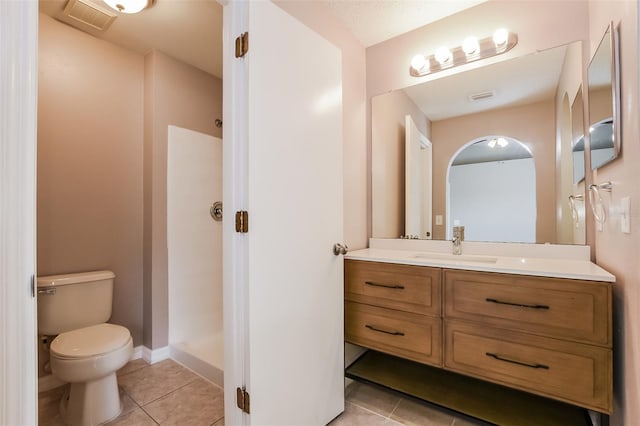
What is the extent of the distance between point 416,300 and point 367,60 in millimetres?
1835

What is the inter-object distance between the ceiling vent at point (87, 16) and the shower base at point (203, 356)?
238 centimetres

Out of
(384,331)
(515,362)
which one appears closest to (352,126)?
(384,331)

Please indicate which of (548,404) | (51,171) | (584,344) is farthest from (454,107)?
(51,171)

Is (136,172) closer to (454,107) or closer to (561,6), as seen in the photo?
(454,107)

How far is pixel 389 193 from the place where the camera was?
2.25m

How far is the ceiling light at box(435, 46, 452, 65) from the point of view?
1.98 m

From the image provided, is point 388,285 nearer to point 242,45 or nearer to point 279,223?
point 279,223

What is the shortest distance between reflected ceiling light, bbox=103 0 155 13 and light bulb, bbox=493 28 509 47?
2081 millimetres

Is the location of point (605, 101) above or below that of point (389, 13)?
below

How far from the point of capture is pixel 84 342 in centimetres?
168

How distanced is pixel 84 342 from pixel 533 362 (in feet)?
7.43

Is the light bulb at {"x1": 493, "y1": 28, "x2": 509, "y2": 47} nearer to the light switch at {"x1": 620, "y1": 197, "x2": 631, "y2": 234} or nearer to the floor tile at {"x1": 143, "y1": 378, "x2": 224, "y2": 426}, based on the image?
the light switch at {"x1": 620, "y1": 197, "x2": 631, "y2": 234}

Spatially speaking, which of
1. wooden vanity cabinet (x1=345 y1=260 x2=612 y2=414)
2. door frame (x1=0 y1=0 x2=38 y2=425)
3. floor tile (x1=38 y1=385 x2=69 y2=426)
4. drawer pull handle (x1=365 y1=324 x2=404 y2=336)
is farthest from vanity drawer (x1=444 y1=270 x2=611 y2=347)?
floor tile (x1=38 y1=385 x2=69 y2=426)

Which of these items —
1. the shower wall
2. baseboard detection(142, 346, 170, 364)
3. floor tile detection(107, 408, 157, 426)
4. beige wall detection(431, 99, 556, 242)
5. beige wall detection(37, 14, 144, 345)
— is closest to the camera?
floor tile detection(107, 408, 157, 426)
